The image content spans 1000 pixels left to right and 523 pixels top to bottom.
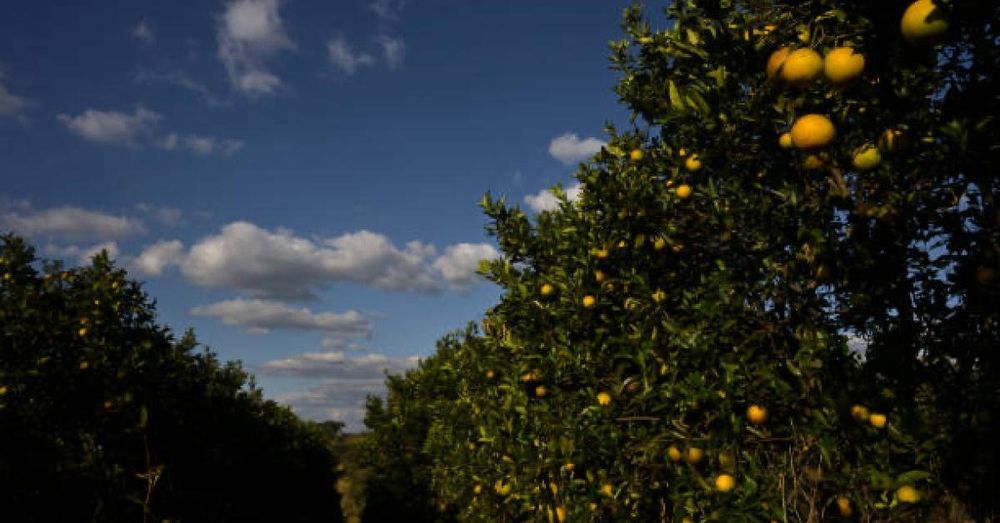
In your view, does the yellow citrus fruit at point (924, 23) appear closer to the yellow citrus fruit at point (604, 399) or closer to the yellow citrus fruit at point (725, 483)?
the yellow citrus fruit at point (725, 483)

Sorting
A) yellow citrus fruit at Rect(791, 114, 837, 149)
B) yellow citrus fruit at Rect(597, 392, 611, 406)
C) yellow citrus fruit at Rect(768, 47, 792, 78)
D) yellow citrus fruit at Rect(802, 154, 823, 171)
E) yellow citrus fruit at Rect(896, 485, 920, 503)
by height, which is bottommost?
yellow citrus fruit at Rect(896, 485, 920, 503)

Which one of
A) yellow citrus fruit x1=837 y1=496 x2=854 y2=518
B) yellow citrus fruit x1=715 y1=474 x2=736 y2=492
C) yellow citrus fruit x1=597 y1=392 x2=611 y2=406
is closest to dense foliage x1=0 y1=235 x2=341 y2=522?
yellow citrus fruit x1=597 y1=392 x2=611 y2=406

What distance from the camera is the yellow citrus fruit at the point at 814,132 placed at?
262 cm

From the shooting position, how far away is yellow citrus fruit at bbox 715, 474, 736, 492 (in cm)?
343

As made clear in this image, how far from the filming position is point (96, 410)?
7992mm

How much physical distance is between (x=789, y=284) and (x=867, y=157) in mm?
1045

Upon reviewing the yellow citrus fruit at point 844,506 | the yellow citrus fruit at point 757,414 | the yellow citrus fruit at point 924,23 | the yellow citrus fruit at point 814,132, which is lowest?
the yellow citrus fruit at point 844,506

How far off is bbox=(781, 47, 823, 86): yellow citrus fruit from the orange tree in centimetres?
1

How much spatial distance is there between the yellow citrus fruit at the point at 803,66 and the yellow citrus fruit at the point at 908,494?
2321 mm

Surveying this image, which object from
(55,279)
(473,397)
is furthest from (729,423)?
(55,279)

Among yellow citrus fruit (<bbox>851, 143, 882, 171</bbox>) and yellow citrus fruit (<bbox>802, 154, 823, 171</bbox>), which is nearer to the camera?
yellow citrus fruit (<bbox>851, 143, 882, 171</bbox>)

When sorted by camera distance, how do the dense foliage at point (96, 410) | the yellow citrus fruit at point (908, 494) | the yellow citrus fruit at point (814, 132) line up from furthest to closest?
the dense foliage at point (96, 410) < the yellow citrus fruit at point (908, 494) < the yellow citrus fruit at point (814, 132)

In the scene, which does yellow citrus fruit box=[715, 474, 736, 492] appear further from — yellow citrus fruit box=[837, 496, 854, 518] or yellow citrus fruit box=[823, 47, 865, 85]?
yellow citrus fruit box=[823, 47, 865, 85]

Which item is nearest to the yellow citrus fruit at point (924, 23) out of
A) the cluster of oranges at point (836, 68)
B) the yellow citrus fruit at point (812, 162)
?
the cluster of oranges at point (836, 68)
